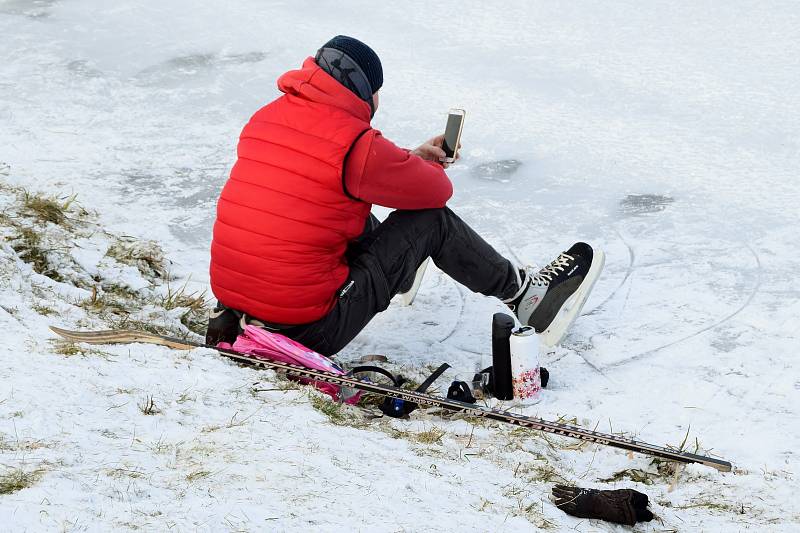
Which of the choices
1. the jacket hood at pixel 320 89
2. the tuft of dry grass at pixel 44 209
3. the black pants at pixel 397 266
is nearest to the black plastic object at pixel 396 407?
the black pants at pixel 397 266

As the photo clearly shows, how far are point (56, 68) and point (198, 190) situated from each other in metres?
2.59

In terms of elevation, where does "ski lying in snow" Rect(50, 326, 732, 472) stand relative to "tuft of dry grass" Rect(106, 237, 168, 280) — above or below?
above

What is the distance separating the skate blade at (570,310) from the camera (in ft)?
13.3

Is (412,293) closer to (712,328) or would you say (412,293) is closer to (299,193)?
(299,193)

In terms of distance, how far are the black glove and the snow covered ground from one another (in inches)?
1.5

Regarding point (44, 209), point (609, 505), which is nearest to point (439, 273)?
point (44, 209)

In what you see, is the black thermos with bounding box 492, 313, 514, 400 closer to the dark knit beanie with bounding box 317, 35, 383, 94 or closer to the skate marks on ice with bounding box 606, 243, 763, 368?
the skate marks on ice with bounding box 606, 243, 763, 368

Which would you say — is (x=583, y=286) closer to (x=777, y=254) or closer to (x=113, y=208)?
(x=777, y=254)

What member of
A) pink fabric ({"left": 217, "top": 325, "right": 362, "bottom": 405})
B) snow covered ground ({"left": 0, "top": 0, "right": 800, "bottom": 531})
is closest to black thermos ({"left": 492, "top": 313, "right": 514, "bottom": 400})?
snow covered ground ({"left": 0, "top": 0, "right": 800, "bottom": 531})

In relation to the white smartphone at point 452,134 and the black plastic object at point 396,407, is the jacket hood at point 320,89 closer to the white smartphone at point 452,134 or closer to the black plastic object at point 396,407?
the white smartphone at point 452,134

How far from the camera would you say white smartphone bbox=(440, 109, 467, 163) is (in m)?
4.11

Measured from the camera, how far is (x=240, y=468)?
2404mm

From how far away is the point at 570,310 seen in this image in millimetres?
4090

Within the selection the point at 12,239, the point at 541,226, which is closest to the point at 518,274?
the point at 541,226
